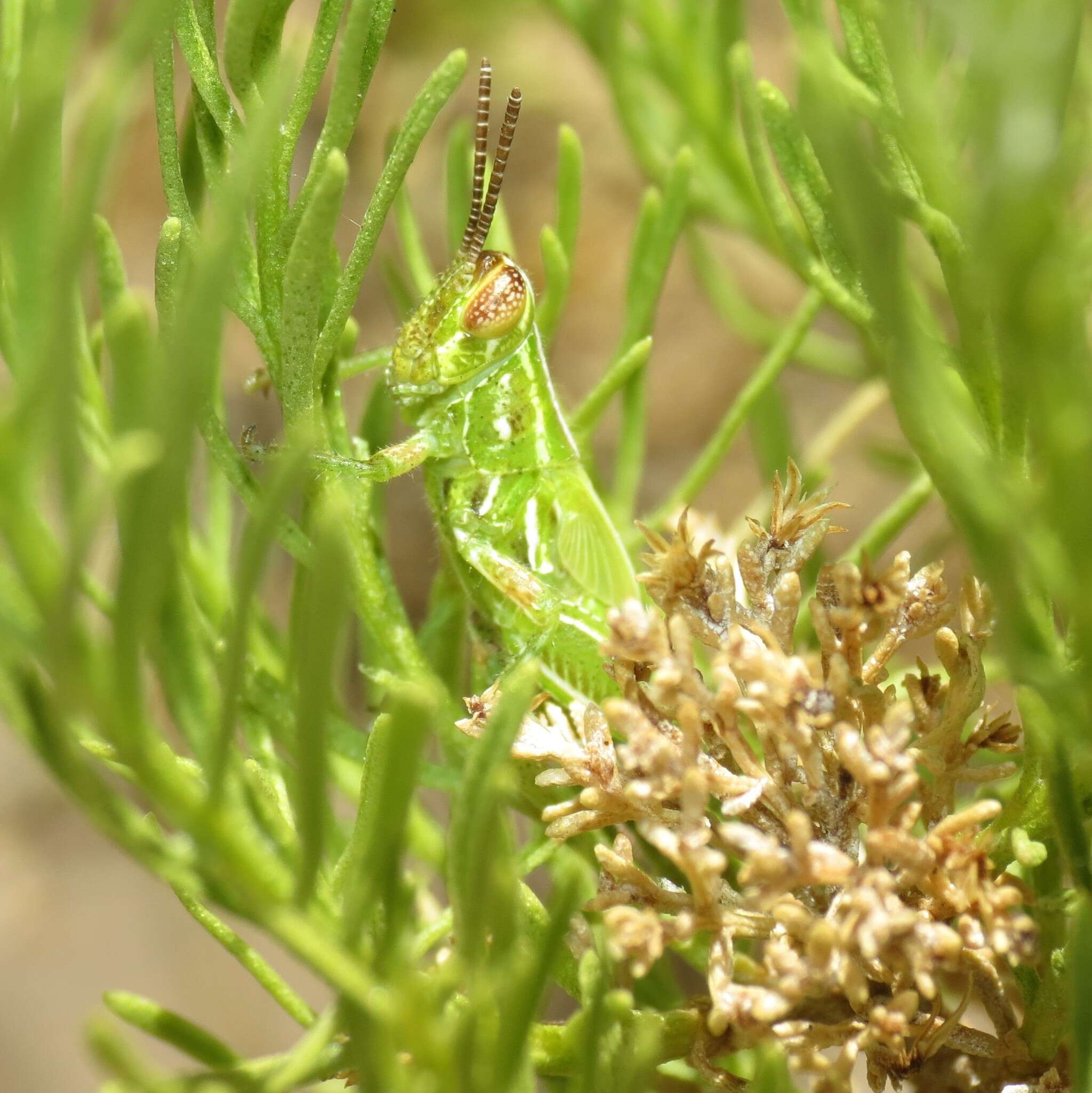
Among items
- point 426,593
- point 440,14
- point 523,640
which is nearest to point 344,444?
point 523,640

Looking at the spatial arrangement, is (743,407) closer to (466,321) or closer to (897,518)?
(897,518)

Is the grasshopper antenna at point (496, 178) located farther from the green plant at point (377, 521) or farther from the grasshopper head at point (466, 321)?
the green plant at point (377, 521)

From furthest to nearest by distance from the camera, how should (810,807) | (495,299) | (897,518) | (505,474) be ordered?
(505,474)
(495,299)
(897,518)
(810,807)

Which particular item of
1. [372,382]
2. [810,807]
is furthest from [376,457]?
[372,382]

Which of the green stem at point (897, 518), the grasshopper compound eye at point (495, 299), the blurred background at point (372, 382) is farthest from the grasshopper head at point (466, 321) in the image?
the blurred background at point (372, 382)

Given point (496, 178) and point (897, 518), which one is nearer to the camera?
point (897, 518)

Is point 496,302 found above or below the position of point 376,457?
above

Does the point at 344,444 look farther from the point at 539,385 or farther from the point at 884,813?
the point at 539,385
